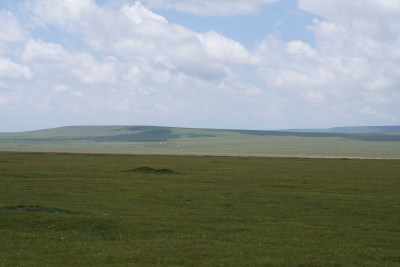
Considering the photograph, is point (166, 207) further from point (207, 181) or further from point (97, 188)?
point (207, 181)

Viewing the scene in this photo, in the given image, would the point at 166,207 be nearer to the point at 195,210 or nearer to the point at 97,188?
the point at 195,210

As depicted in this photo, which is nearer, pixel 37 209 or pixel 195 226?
pixel 195 226

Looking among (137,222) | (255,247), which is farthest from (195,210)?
(255,247)

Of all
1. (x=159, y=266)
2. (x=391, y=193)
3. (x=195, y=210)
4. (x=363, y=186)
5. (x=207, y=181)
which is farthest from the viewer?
(x=207, y=181)

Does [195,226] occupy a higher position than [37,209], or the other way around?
[37,209]

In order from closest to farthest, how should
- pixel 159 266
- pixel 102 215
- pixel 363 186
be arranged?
pixel 159 266 < pixel 102 215 < pixel 363 186

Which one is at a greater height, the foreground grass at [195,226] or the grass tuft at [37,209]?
the grass tuft at [37,209]

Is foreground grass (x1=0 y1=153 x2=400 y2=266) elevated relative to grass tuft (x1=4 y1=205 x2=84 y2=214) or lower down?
lower down

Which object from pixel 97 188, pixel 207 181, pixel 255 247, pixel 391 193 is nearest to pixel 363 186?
pixel 391 193

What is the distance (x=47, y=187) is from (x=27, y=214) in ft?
44.2

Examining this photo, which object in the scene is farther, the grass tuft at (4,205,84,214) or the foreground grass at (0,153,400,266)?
the grass tuft at (4,205,84,214)

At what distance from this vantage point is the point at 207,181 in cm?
4266

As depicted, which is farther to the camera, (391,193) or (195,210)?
(391,193)

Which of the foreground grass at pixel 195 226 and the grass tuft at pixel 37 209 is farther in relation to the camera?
the grass tuft at pixel 37 209
